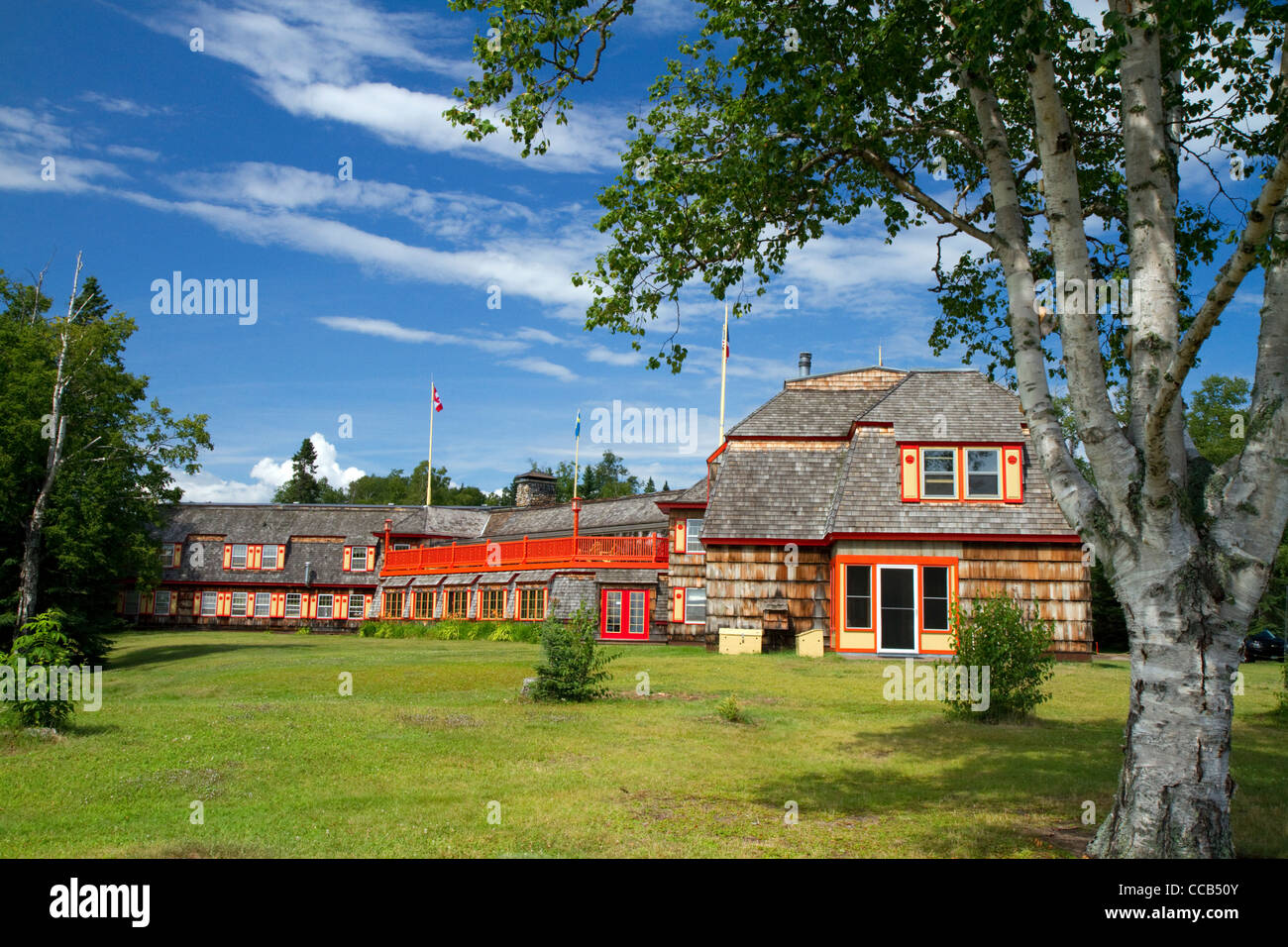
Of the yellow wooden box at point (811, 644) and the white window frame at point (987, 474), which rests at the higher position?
the white window frame at point (987, 474)

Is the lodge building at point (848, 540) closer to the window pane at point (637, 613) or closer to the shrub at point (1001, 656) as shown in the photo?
the window pane at point (637, 613)

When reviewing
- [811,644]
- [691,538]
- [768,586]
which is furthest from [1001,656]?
[691,538]

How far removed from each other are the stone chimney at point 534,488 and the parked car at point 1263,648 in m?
39.0

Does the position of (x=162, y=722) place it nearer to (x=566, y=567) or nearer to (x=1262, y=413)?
(x=1262, y=413)

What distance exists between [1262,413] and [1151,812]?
3.08 meters

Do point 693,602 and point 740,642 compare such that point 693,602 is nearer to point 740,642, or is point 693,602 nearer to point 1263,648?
point 740,642

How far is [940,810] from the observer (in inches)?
347

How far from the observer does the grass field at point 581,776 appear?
25.1 ft

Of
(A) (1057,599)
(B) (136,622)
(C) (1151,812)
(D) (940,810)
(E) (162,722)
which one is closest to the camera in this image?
(C) (1151,812)

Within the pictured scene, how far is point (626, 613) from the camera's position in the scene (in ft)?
119

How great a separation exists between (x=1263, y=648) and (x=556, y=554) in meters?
28.8

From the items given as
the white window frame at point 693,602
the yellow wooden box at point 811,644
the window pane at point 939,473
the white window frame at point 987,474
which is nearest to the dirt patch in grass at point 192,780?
the yellow wooden box at point 811,644

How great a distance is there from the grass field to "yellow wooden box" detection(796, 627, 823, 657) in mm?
6976
